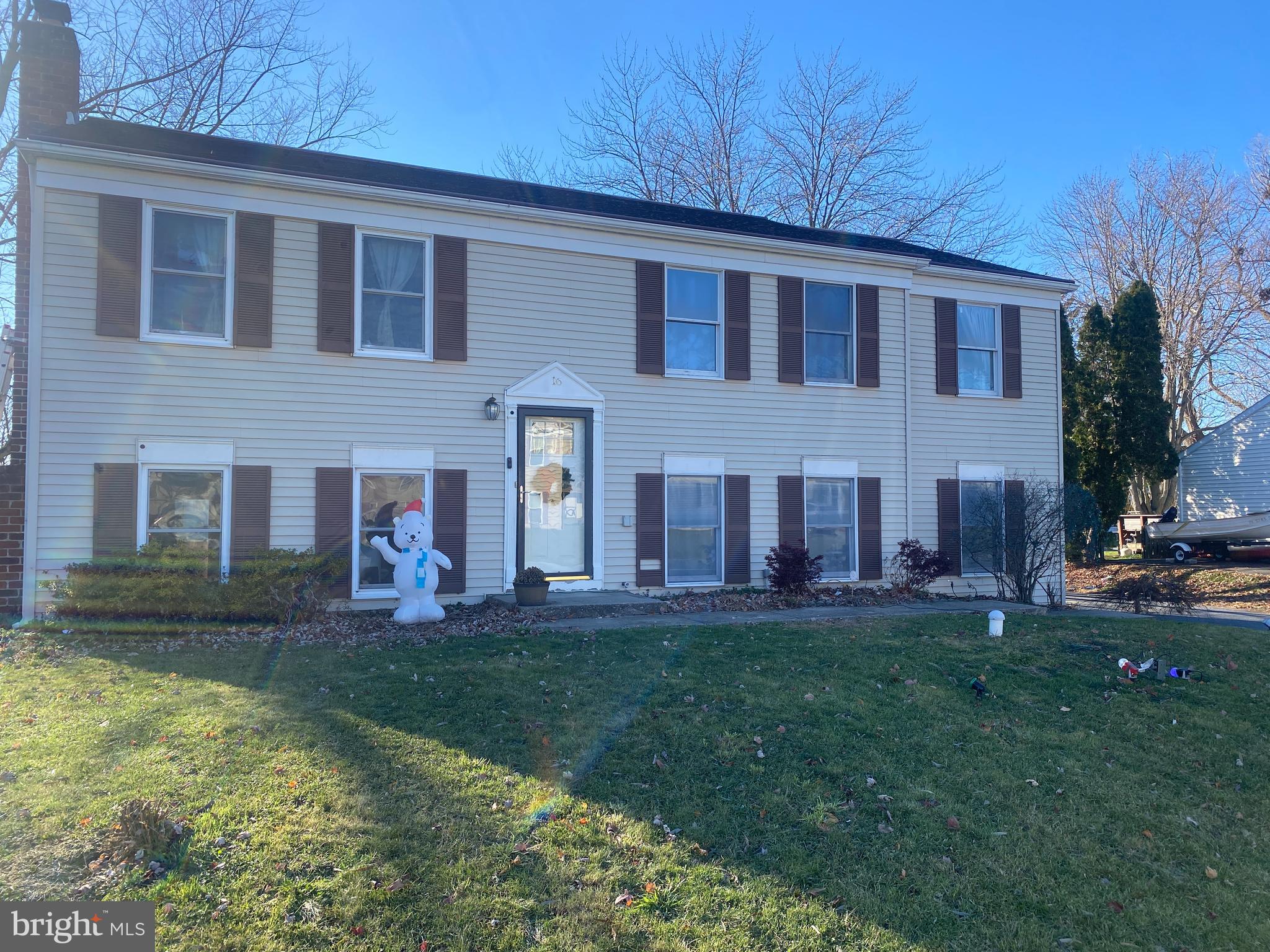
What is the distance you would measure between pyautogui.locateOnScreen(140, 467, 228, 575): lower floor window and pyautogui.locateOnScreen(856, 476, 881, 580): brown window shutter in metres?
8.85

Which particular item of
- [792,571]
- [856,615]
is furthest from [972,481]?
[856,615]

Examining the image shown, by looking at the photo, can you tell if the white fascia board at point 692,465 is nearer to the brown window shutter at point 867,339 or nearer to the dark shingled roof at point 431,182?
the brown window shutter at point 867,339

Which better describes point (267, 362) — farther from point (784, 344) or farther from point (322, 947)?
point (322, 947)

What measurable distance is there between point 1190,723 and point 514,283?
28.6 ft

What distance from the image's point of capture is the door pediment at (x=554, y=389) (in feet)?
35.3

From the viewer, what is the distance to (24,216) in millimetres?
9852

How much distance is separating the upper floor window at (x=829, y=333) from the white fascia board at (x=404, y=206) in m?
0.29

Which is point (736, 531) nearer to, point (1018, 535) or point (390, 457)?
point (1018, 535)

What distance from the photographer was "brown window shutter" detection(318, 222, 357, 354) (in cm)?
987

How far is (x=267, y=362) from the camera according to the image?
965cm

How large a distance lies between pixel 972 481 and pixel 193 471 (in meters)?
11.6

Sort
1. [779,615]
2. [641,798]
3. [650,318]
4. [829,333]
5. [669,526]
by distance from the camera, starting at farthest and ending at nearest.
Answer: [829,333]
[669,526]
[650,318]
[779,615]
[641,798]

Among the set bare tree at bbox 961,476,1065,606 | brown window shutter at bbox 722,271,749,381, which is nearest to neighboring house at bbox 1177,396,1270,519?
bare tree at bbox 961,476,1065,606

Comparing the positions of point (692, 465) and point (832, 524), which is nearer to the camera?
point (692, 465)
